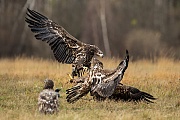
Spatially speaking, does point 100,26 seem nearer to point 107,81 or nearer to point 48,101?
A: point 107,81

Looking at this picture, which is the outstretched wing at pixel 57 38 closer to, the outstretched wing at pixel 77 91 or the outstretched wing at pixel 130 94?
the outstretched wing at pixel 130 94

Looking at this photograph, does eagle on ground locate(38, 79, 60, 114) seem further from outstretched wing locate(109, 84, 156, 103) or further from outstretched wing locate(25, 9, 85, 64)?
outstretched wing locate(25, 9, 85, 64)

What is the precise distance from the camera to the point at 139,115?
28.1 ft

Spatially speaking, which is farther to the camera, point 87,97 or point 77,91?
point 87,97

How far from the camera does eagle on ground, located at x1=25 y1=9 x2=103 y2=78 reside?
441 inches

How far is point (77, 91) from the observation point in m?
9.41

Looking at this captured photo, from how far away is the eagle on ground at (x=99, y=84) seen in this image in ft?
30.6

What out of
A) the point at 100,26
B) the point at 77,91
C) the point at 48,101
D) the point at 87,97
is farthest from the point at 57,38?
the point at 100,26

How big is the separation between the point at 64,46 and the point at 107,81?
2495mm

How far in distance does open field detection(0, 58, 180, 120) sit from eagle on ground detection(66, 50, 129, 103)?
0.69 feet

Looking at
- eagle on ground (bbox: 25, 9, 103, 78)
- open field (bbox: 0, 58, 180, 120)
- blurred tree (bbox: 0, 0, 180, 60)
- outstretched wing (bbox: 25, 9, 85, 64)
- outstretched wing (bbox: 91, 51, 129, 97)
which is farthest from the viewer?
blurred tree (bbox: 0, 0, 180, 60)

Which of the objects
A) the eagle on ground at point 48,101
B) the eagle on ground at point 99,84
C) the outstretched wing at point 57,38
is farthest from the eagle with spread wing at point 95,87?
the outstretched wing at point 57,38

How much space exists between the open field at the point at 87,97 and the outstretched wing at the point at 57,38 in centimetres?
77

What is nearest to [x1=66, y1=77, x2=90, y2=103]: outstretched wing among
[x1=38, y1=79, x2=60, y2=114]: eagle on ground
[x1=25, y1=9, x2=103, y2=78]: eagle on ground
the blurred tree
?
[x1=38, y1=79, x2=60, y2=114]: eagle on ground
